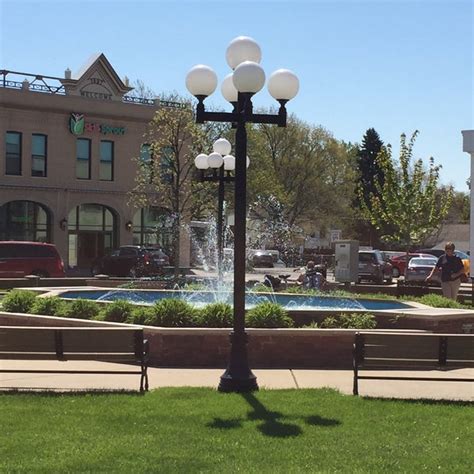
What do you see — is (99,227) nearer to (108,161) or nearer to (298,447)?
(108,161)

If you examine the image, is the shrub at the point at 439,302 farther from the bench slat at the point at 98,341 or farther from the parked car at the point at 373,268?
the parked car at the point at 373,268

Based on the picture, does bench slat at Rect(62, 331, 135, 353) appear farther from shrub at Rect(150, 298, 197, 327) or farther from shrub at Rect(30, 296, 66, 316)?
shrub at Rect(30, 296, 66, 316)

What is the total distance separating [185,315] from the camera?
12.0 m

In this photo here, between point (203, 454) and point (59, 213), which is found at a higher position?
point (59, 213)

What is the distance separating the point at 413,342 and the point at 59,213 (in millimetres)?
36154

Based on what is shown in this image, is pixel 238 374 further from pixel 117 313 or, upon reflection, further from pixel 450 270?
pixel 450 270

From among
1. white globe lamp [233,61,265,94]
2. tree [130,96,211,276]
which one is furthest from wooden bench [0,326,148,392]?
tree [130,96,211,276]

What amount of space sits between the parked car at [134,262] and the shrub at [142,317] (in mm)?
23196

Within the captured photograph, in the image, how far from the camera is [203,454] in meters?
6.09

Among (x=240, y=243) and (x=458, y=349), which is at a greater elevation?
(x=240, y=243)

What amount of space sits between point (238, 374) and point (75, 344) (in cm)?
204

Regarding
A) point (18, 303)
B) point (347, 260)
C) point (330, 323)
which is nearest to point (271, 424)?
point (330, 323)

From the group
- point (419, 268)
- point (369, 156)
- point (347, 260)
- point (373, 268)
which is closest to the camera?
point (347, 260)

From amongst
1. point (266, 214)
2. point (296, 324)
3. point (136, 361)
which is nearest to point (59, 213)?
point (266, 214)
